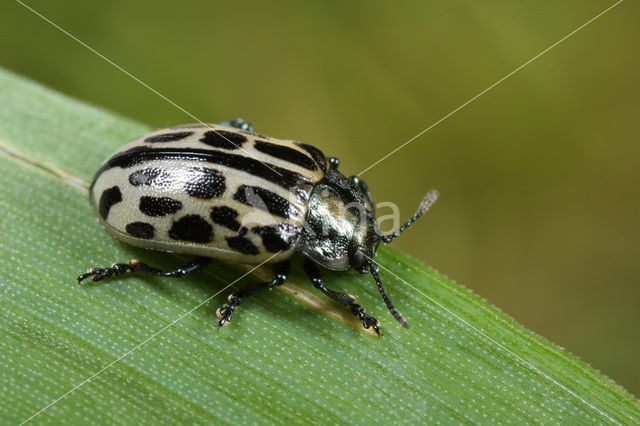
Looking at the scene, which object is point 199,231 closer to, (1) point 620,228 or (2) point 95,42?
(2) point 95,42

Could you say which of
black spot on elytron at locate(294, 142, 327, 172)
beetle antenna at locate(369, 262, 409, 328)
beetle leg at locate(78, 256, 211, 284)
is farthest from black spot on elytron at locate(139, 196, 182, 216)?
beetle antenna at locate(369, 262, 409, 328)

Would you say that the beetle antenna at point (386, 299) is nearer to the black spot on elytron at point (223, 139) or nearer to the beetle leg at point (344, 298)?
the beetle leg at point (344, 298)

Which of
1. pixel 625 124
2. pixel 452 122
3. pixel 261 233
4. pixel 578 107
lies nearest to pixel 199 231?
pixel 261 233

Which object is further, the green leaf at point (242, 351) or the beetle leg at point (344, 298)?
the beetle leg at point (344, 298)

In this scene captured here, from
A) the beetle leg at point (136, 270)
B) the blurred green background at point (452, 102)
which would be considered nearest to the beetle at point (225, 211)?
the beetle leg at point (136, 270)

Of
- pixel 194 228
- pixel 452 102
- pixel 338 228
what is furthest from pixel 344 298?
pixel 452 102

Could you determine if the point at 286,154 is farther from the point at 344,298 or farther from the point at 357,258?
the point at 344,298
